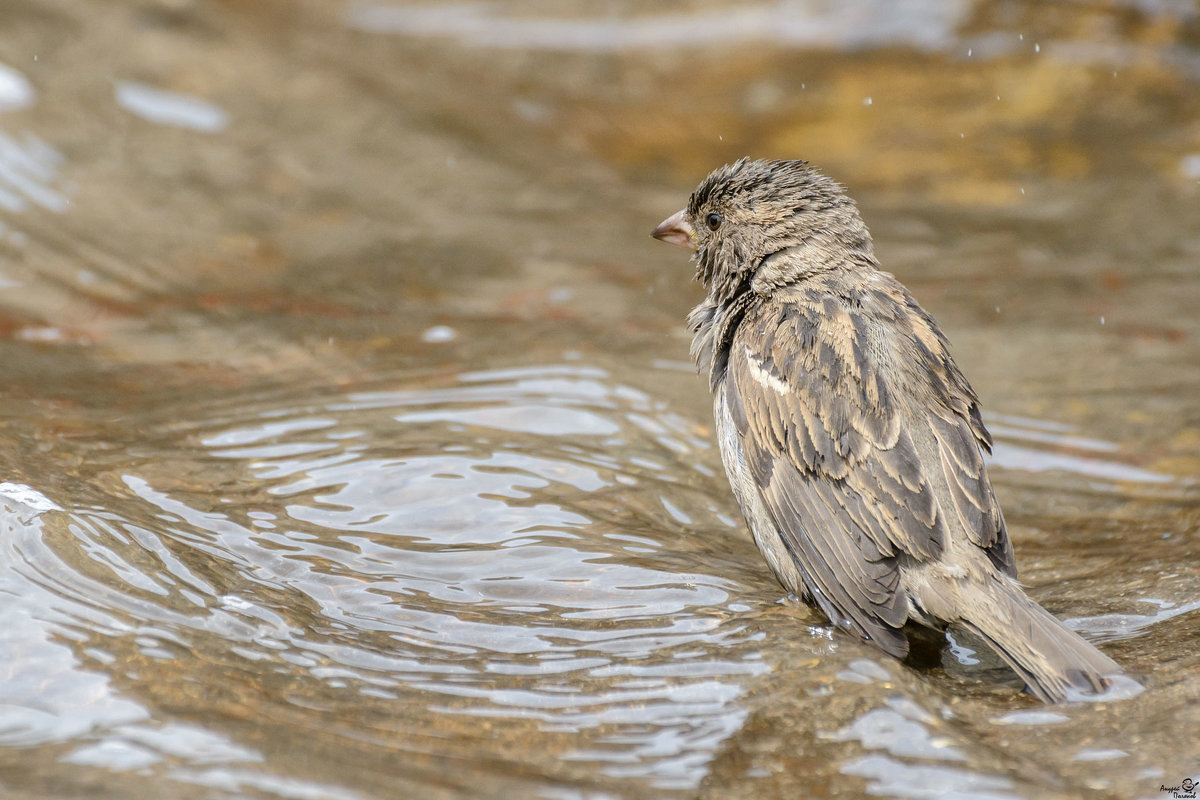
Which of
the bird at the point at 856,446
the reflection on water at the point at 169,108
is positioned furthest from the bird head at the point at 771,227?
the reflection on water at the point at 169,108

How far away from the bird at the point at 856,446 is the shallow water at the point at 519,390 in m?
0.17

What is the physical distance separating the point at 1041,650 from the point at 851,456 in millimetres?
863

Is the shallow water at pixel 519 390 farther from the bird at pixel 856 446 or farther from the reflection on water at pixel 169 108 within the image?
the bird at pixel 856 446

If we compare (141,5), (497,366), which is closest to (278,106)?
(141,5)

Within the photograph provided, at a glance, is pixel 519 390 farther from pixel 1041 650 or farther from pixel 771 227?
pixel 1041 650

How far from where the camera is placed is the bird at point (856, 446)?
3.52 m

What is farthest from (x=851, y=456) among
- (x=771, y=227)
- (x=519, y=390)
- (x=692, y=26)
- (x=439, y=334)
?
(x=692, y=26)

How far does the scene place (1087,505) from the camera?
4.74 metres

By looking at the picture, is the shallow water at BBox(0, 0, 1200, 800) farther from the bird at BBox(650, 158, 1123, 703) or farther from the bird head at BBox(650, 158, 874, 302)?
the bird head at BBox(650, 158, 874, 302)

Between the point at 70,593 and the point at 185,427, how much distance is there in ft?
5.11

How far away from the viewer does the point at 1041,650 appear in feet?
10.6

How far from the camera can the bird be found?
3.52m

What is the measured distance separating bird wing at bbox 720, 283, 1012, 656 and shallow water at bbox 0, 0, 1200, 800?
0.72ft

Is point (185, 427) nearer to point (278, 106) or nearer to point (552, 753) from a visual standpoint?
point (552, 753)
